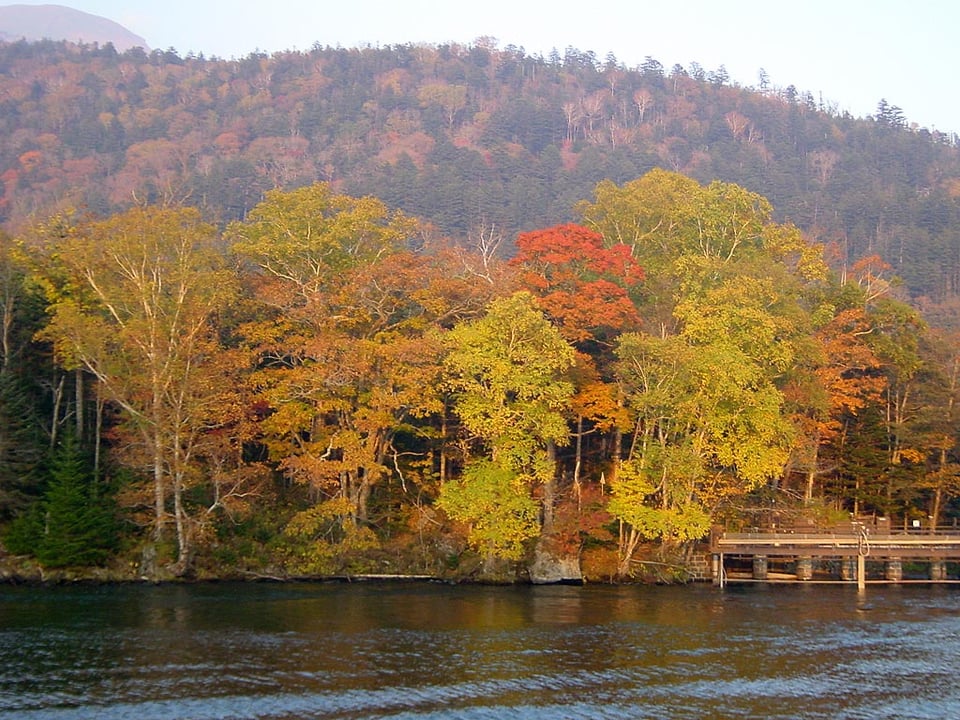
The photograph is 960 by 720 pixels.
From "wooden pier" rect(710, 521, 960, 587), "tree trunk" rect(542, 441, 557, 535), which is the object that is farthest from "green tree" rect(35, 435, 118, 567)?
"wooden pier" rect(710, 521, 960, 587)

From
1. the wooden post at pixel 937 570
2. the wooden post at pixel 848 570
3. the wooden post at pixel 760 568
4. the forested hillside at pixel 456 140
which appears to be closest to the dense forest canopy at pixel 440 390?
A: the wooden post at pixel 760 568

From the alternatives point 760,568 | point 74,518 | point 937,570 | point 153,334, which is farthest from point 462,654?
point 937,570

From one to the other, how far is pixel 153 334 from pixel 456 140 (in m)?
124

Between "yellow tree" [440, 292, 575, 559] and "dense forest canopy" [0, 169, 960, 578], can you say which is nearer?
"dense forest canopy" [0, 169, 960, 578]

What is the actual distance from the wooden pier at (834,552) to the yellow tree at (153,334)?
2327cm

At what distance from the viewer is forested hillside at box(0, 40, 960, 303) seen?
119000mm

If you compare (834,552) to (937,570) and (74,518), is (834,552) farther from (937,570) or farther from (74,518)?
(74,518)

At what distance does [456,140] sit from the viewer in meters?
158

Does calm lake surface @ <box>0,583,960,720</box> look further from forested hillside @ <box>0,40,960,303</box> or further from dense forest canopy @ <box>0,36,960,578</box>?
forested hillside @ <box>0,40,960,303</box>

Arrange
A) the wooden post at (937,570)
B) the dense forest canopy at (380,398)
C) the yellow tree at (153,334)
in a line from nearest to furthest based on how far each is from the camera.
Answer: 1. the yellow tree at (153,334)
2. the dense forest canopy at (380,398)
3. the wooden post at (937,570)

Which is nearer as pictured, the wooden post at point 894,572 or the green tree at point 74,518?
the green tree at point 74,518

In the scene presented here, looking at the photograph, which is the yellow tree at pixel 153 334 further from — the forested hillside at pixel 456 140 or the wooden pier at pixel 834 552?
the forested hillside at pixel 456 140

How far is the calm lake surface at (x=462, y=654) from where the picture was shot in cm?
2316

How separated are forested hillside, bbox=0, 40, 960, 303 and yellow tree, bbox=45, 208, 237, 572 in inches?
2508
